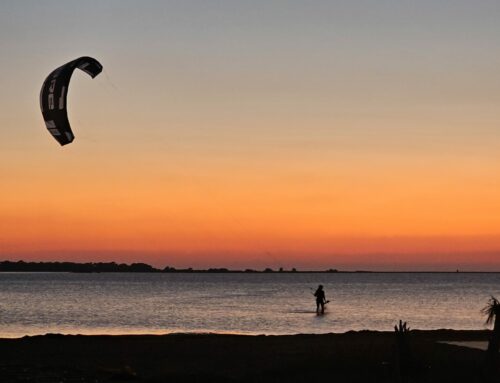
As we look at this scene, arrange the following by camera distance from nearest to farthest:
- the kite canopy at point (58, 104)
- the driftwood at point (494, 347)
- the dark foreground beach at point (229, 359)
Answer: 1. the driftwood at point (494, 347)
2. the dark foreground beach at point (229, 359)
3. the kite canopy at point (58, 104)

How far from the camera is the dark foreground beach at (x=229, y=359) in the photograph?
1891 centimetres

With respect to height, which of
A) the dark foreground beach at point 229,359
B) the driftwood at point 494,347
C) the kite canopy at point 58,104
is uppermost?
the kite canopy at point 58,104

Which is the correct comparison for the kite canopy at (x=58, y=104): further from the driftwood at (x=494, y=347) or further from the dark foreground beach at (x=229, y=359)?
the driftwood at (x=494, y=347)

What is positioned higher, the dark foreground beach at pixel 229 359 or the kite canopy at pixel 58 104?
the kite canopy at pixel 58 104

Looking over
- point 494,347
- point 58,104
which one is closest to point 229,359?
point 58,104

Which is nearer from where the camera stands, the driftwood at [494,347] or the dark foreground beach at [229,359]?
the driftwood at [494,347]

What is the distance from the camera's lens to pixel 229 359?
75.5 ft

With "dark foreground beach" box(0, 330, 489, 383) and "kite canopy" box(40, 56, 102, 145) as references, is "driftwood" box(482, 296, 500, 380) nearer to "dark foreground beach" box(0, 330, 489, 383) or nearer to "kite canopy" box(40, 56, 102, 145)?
"dark foreground beach" box(0, 330, 489, 383)

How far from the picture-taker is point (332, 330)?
136 feet

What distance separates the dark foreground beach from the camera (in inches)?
744

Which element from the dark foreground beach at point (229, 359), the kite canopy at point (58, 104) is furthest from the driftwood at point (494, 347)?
the kite canopy at point (58, 104)

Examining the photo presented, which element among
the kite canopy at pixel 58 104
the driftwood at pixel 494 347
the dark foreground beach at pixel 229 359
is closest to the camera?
the driftwood at pixel 494 347

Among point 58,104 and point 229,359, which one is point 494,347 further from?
point 58,104

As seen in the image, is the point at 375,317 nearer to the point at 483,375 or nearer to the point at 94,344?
the point at 94,344
